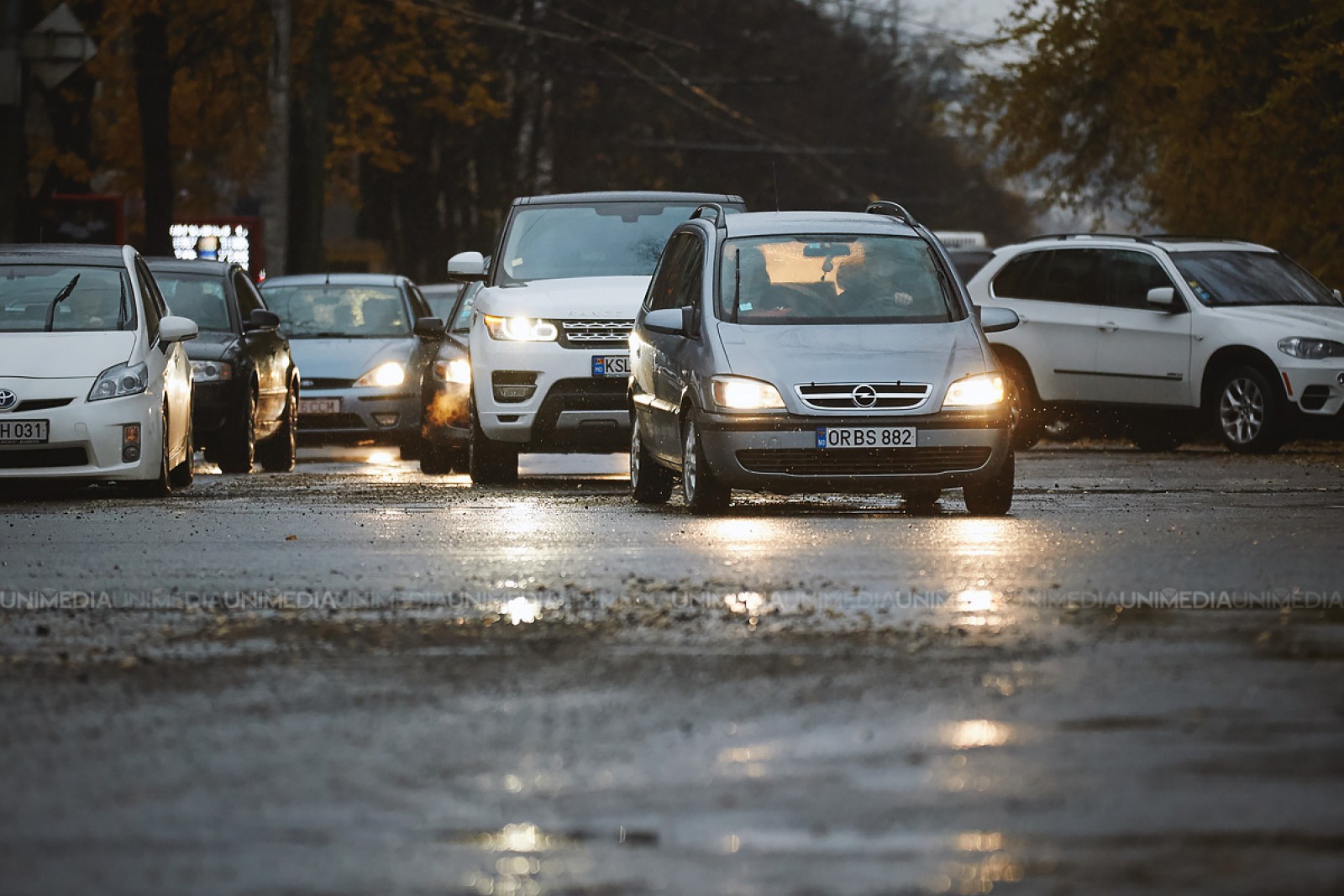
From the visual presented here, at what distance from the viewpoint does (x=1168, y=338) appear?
2209 centimetres

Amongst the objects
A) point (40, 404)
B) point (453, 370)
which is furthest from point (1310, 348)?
point (40, 404)

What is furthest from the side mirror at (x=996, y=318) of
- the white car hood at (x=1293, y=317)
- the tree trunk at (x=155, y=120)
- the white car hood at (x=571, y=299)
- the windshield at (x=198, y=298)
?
the tree trunk at (x=155, y=120)

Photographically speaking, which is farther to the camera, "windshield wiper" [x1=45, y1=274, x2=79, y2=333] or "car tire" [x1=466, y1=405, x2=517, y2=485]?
"car tire" [x1=466, y1=405, x2=517, y2=485]

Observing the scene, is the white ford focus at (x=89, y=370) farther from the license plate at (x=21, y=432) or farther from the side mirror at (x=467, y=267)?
the side mirror at (x=467, y=267)

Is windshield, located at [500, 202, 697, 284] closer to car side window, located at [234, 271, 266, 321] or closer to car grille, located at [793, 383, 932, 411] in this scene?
car side window, located at [234, 271, 266, 321]

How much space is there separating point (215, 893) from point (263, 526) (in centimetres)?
849

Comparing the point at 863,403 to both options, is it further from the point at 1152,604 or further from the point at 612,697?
the point at 612,697

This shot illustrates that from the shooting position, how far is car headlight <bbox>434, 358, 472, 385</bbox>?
1989 centimetres

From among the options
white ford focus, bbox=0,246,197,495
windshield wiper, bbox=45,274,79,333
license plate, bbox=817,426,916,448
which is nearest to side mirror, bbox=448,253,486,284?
white ford focus, bbox=0,246,197,495

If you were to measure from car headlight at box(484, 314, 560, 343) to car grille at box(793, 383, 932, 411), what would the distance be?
4100mm

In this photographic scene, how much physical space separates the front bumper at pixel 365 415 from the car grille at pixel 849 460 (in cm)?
1095

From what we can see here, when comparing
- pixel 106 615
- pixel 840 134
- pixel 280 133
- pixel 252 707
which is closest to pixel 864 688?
pixel 252 707

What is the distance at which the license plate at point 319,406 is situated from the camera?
24.4 m

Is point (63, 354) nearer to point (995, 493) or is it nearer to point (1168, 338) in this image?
point (995, 493)
